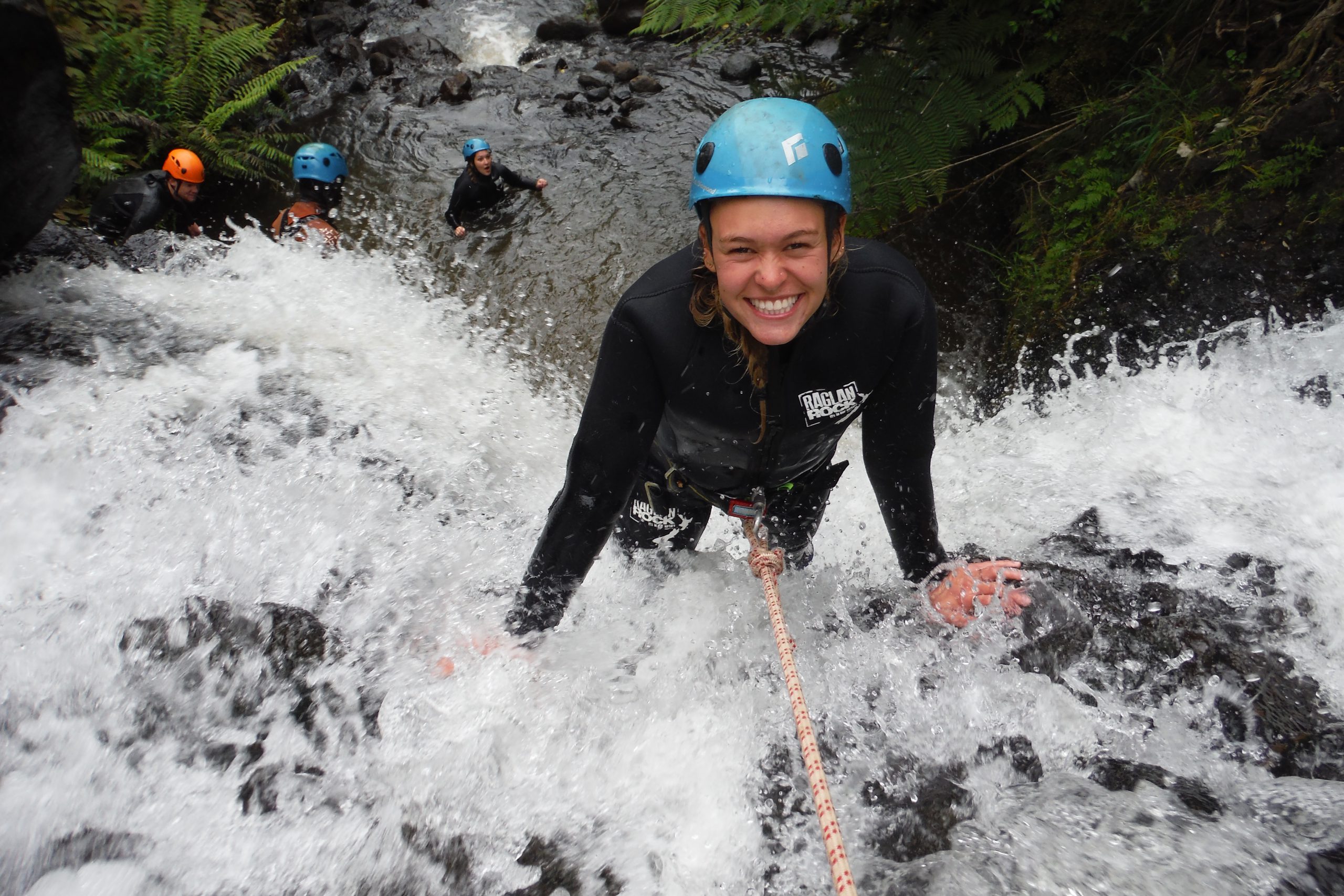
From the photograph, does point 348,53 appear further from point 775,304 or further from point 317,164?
point 775,304

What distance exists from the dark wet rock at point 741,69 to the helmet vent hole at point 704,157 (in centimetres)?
781

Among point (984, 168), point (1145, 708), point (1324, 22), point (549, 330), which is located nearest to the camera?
point (1145, 708)

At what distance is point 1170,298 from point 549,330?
442 cm

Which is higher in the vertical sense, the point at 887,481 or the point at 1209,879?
the point at 887,481

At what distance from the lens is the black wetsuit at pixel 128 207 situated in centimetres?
654

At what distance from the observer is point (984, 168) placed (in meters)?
5.07

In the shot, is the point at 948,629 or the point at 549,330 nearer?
the point at 948,629

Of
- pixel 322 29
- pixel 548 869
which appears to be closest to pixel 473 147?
pixel 322 29

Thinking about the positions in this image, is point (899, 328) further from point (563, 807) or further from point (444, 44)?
point (444, 44)

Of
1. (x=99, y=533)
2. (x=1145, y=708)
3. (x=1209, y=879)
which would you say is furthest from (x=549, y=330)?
(x=1209, y=879)

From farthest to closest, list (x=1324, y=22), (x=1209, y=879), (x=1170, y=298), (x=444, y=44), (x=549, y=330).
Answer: (x=444, y=44) < (x=549, y=330) < (x=1170, y=298) < (x=1324, y=22) < (x=1209, y=879)

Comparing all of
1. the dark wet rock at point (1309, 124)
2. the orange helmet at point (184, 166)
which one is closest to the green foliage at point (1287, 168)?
the dark wet rock at point (1309, 124)

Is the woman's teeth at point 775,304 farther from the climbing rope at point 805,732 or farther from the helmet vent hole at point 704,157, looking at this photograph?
the climbing rope at point 805,732

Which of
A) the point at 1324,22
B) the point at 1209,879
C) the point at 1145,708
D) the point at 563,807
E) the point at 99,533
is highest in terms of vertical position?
the point at 1324,22
